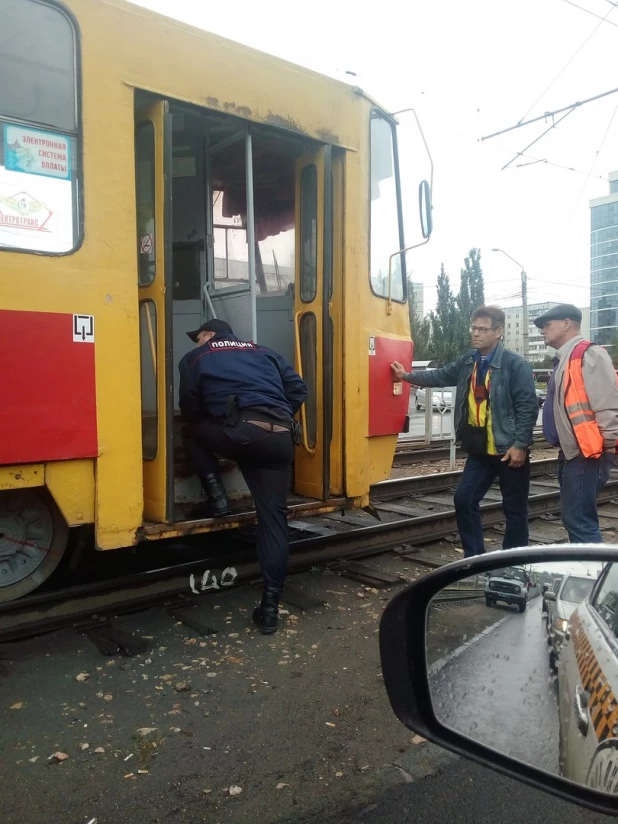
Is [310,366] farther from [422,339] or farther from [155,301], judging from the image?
[422,339]

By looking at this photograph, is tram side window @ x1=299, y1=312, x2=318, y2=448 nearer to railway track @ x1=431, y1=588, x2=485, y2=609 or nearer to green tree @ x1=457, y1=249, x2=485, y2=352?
railway track @ x1=431, y1=588, x2=485, y2=609

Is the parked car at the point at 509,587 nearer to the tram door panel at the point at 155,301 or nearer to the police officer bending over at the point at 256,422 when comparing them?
the police officer bending over at the point at 256,422

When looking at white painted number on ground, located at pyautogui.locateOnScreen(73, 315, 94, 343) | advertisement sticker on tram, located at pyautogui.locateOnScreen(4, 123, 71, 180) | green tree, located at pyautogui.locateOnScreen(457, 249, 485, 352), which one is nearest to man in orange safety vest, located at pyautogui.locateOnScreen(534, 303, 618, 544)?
white painted number on ground, located at pyautogui.locateOnScreen(73, 315, 94, 343)

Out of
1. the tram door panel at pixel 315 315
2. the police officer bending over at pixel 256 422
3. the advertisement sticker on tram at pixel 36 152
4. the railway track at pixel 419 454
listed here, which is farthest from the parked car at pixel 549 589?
the railway track at pixel 419 454

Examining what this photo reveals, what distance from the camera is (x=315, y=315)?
5.07 metres

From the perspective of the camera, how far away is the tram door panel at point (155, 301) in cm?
400

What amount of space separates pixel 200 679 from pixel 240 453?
1250 millimetres

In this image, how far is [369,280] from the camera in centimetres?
511

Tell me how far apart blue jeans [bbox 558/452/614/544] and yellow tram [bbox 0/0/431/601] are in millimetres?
1504

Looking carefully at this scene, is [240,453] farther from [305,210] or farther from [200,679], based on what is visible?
[305,210]

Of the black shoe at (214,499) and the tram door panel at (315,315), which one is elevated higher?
the tram door panel at (315,315)

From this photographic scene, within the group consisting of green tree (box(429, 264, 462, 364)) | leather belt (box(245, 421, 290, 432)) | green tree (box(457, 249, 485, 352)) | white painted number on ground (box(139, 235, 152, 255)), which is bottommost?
leather belt (box(245, 421, 290, 432))

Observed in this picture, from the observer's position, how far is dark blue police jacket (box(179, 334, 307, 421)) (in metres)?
4.11

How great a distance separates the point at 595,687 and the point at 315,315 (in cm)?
394
